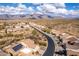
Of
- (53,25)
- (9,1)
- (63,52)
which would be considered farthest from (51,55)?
(9,1)

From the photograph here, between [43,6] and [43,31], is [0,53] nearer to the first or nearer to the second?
[43,31]

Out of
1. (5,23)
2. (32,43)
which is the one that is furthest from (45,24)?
(5,23)

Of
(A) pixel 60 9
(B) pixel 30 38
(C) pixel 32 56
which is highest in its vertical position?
(A) pixel 60 9

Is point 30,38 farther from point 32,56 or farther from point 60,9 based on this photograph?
point 60,9

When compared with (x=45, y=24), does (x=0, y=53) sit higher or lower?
lower

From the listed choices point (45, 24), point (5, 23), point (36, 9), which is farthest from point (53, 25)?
point (5, 23)

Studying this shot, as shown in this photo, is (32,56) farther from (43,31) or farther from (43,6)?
(43,6)

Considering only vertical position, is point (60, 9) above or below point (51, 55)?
above
